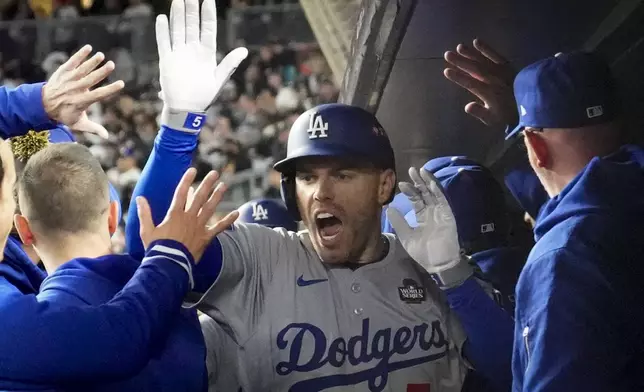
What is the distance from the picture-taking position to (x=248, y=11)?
406 cm

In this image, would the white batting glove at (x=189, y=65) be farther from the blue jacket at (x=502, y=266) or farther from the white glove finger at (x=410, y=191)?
the blue jacket at (x=502, y=266)

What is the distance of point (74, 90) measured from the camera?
1.63 meters

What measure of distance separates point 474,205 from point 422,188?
28 centimetres

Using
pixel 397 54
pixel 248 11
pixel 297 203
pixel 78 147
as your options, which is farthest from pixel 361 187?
pixel 248 11

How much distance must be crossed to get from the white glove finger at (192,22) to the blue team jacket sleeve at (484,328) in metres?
0.62

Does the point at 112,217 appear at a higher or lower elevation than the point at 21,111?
lower

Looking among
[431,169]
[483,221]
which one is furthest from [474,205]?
[431,169]

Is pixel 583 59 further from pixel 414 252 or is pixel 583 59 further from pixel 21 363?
pixel 21 363

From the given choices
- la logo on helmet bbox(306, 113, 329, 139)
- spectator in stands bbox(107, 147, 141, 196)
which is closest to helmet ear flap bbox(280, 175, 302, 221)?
la logo on helmet bbox(306, 113, 329, 139)

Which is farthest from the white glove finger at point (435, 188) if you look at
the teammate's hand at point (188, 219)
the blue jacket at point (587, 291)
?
the teammate's hand at point (188, 219)

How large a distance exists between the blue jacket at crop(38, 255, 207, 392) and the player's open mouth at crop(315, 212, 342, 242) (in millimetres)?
275

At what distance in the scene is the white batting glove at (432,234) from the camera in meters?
1.48

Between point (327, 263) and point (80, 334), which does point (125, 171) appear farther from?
point (80, 334)

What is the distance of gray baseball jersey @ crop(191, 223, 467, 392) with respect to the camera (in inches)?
59.2
